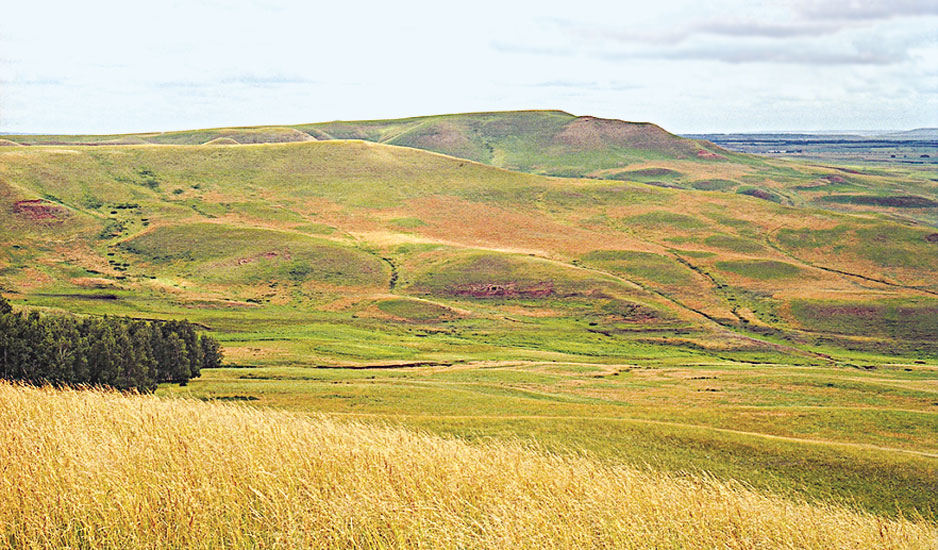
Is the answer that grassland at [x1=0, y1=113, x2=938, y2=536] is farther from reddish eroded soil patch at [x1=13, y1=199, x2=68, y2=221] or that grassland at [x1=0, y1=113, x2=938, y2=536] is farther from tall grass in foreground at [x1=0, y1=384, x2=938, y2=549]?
tall grass in foreground at [x1=0, y1=384, x2=938, y2=549]

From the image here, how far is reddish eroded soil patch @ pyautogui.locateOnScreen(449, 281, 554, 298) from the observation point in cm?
11738

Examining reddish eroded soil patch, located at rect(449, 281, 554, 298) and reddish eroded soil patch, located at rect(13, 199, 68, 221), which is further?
reddish eroded soil patch, located at rect(13, 199, 68, 221)

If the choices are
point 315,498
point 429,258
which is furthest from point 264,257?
point 315,498

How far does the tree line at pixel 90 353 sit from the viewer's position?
1384 inches

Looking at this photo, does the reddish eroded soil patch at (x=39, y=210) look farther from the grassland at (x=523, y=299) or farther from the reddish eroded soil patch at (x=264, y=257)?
the reddish eroded soil patch at (x=264, y=257)

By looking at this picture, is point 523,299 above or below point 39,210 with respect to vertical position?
below

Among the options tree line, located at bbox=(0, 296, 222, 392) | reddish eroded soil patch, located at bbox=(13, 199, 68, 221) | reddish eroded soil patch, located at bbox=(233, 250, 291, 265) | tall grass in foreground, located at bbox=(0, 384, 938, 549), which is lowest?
reddish eroded soil patch, located at bbox=(233, 250, 291, 265)

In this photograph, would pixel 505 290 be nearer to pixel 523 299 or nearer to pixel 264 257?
pixel 523 299

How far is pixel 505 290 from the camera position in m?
119

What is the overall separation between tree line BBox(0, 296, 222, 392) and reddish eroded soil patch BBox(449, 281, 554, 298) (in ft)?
227

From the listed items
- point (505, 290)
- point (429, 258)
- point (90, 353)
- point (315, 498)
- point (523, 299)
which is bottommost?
point (523, 299)

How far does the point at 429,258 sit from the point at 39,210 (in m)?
74.8

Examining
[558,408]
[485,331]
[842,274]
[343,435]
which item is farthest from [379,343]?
[842,274]

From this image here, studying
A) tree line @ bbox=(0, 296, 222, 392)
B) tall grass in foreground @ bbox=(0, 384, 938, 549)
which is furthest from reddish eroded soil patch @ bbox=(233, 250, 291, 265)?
tall grass in foreground @ bbox=(0, 384, 938, 549)
